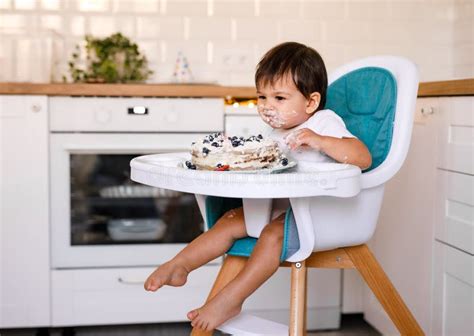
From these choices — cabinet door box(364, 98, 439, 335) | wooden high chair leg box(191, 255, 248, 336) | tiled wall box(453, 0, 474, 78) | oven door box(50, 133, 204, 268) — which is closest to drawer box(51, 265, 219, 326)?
oven door box(50, 133, 204, 268)

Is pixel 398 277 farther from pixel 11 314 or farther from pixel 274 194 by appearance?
pixel 11 314

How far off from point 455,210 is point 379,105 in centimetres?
46

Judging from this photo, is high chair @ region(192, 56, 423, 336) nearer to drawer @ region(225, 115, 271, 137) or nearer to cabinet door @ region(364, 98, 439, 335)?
cabinet door @ region(364, 98, 439, 335)

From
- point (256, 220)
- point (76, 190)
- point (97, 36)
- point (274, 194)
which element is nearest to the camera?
point (274, 194)

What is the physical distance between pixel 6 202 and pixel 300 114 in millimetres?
1329

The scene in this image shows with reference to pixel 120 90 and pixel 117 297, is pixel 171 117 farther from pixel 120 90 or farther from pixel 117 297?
pixel 117 297

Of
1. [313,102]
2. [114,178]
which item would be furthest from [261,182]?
[114,178]

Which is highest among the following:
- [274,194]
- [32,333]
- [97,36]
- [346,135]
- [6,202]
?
[97,36]

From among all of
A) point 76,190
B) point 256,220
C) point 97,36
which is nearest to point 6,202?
point 76,190

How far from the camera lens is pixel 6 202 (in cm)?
259

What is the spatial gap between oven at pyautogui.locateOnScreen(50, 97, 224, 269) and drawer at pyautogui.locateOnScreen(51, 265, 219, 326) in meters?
0.05

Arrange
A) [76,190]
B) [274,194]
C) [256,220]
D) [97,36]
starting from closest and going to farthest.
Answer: [274,194]
[256,220]
[76,190]
[97,36]

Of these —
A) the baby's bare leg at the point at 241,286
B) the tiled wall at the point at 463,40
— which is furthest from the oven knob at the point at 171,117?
the tiled wall at the point at 463,40

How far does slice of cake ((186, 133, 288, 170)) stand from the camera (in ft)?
4.97
